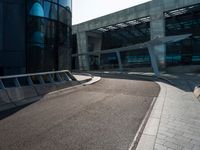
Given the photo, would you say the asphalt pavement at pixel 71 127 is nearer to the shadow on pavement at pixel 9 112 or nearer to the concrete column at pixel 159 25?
the shadow on pavement at pixel 9 112

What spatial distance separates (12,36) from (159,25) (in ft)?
83.4

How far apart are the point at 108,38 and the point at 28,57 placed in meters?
37.1

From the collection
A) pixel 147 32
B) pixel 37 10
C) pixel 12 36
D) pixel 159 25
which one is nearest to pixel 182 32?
pixel 159 25

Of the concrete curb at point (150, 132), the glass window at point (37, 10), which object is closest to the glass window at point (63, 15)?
the glass window at point (37, 10)

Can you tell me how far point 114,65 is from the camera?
4606 centimetres

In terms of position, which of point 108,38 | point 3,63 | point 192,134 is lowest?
point 192,134

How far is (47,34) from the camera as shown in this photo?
15.1m

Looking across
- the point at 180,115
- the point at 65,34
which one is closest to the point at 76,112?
the point at 180,115

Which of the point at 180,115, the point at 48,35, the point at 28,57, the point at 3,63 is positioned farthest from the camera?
the point at 48,35

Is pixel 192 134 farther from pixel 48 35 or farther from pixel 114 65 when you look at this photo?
pixel 114 65

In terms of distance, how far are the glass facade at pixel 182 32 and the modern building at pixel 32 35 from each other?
22.7 meters

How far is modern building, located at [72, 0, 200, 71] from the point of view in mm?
32188

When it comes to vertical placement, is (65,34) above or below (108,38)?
below

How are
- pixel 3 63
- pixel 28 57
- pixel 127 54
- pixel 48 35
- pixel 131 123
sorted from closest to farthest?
pixel 131 123
pixel 3 63
pixel 28 57
pixel 48 35
pixel 127 54
